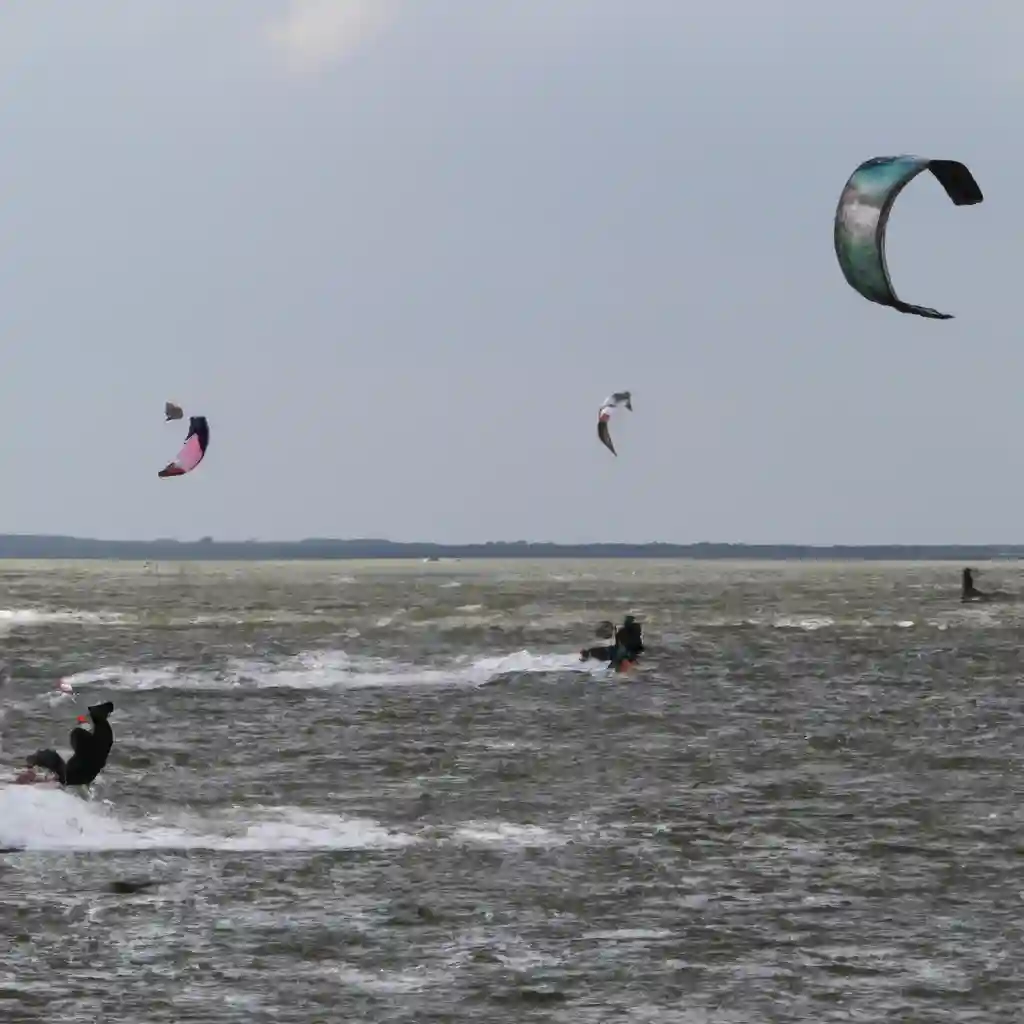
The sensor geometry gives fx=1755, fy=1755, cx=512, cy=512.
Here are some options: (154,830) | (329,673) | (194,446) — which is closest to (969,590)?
(329,673)

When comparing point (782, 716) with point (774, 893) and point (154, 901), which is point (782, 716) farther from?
point (154, 901)

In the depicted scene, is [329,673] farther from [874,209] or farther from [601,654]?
[874,209]

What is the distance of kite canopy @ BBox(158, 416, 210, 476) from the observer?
38.2 m

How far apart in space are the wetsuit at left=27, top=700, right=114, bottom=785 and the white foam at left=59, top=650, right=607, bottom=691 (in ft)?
70.9

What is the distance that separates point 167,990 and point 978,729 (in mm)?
26098

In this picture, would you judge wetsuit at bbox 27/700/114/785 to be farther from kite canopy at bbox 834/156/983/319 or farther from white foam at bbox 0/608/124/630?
white foam at bbox 0/608/124/630

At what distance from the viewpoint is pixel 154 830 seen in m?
24.5

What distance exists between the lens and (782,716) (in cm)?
4125

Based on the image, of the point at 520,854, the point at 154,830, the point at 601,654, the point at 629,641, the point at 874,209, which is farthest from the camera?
the point at 601,654

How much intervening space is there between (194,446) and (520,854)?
2056 centimetres

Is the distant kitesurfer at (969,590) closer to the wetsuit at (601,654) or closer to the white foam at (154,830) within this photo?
the wetsuit at (601,654)

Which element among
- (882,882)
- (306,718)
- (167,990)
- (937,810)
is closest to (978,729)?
(937,810)

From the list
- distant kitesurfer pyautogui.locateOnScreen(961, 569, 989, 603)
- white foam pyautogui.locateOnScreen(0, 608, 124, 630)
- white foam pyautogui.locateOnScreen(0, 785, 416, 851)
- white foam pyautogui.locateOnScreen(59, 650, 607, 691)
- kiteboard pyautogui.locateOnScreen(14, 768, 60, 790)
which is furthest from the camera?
distant kitesurfer pyautogui.locateOnScreen(961, 569, 989, 603)

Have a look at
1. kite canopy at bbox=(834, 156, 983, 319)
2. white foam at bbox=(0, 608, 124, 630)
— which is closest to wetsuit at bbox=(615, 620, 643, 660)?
kite canopy at bbox=(834, 156, 983, 319)
